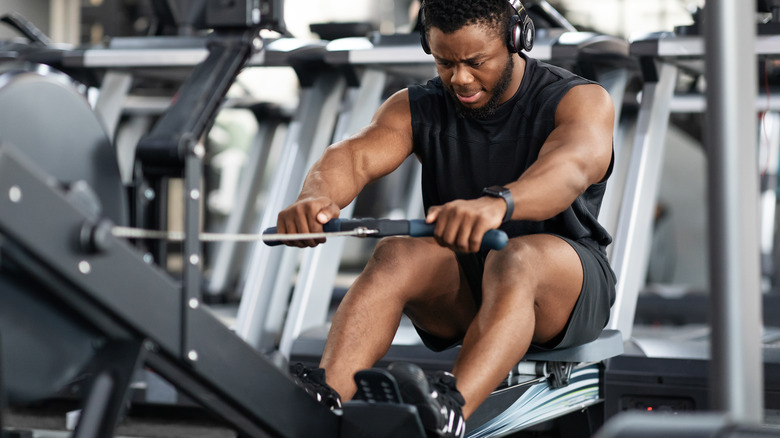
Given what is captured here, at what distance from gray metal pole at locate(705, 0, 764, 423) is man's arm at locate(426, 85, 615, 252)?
475 mm

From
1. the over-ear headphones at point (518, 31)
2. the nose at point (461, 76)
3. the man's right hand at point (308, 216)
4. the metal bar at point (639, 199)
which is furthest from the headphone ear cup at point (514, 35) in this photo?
the metal bar at point (639, 199)

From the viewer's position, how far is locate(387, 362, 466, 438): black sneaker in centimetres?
157

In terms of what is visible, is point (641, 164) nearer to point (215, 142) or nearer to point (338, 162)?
point (338, 162)

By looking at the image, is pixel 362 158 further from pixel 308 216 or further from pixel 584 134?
pixel 584 134

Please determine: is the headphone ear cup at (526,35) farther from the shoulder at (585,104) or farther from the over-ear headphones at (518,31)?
the shoulder at (585,104)

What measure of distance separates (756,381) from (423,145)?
1.07 meters

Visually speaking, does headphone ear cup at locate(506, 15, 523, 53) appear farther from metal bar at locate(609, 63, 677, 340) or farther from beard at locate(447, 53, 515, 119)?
metal bar at locate(609, 63, 677, 340)

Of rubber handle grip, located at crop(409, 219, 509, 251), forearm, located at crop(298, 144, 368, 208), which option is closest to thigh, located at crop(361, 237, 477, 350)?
forearm, located at crop(298, 144, 368, 208)

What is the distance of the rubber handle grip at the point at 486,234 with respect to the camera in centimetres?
158

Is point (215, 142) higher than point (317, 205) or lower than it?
lower

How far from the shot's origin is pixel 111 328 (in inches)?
59.0

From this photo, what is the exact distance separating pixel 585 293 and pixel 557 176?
0.84ft

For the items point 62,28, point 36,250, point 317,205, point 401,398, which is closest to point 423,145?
point 317,205

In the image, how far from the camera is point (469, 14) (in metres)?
1.86
